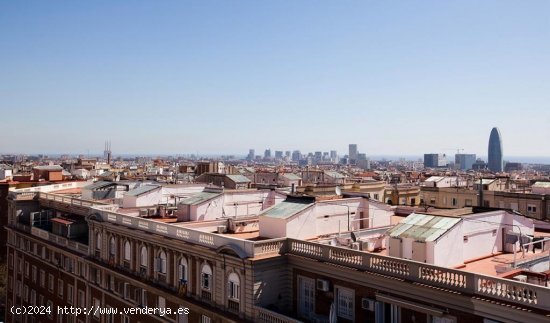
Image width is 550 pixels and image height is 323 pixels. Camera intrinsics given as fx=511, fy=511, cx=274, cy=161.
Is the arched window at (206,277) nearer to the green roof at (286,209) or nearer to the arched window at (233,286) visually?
the arched window at (233,286)

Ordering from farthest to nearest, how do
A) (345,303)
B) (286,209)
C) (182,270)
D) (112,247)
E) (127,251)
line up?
(112,247) < (127,251) < (182,270) < (286,209) < (345,303)

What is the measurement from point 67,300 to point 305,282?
2619cm

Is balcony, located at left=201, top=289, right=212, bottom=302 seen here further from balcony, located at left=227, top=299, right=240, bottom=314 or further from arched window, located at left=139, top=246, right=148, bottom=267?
arched window, located at left=139, top=246, right=148, bottom=267

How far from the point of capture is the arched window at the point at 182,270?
28016 millimetres

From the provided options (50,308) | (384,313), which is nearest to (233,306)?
(384,313)

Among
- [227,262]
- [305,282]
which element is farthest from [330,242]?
[227,262]

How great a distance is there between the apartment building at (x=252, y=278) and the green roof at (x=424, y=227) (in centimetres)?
221

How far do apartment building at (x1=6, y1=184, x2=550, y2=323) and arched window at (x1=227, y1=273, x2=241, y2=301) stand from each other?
0.16 feet

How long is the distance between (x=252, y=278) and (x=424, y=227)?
804 cm

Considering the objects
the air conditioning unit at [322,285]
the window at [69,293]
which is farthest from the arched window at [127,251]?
the air conditioning unit at [322,285]

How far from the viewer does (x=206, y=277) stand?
86.9ft

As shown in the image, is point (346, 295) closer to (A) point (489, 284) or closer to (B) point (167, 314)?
(A) point (489, 284)

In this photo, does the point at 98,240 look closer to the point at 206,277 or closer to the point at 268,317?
the point at 206,277

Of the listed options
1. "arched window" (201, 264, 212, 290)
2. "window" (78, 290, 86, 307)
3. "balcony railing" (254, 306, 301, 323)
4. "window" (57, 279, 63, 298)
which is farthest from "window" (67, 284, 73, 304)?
"balcony railing" (254, 306, 301, 323)
